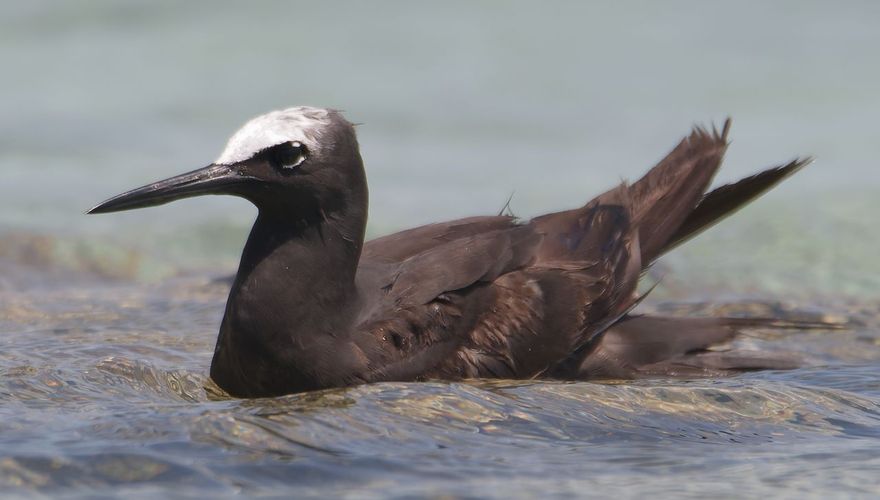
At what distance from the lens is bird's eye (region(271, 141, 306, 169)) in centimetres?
474

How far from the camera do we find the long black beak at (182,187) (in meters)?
4.70

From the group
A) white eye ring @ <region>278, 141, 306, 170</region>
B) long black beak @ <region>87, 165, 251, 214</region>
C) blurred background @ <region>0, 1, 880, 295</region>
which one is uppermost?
blurred background @ <region>0, 1, 880, 295</region>

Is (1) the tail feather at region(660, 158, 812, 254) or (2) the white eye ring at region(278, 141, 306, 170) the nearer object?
(2) the white eye ring at region(278, 141, 306, 170)

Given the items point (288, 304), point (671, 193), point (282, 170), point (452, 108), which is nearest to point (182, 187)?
point (282, 170)

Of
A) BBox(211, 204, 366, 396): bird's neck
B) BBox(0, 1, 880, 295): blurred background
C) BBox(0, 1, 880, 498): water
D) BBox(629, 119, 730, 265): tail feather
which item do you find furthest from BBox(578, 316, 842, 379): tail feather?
BBox(0, 1, 880, 295): blurred background

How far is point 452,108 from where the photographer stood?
40.8 feet

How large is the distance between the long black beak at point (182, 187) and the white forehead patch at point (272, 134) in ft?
0.15

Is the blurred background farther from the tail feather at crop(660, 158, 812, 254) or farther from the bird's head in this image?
the bird's head

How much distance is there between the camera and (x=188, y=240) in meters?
9.52

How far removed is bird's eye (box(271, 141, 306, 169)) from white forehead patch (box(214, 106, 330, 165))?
0.07 feet

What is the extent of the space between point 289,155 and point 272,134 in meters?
0.10

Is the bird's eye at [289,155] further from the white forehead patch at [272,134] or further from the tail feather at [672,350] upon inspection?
the tail feather at [672,350]

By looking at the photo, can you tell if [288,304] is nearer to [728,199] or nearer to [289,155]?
[289,155]

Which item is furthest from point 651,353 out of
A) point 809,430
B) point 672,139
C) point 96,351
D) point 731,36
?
point 731,36
